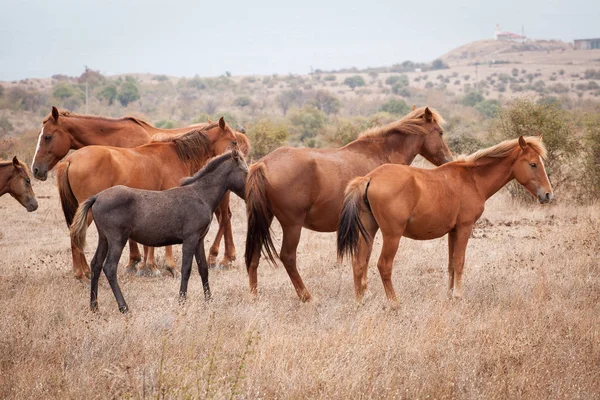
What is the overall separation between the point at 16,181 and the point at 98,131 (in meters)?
1.45

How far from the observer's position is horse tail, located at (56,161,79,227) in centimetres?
860

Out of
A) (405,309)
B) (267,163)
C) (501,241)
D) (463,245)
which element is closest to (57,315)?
(267,163)

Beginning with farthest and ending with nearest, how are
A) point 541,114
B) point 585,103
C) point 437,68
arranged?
point 437,68 → point 585,103 → point 541,114

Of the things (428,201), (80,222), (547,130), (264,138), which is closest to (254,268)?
(80,222)

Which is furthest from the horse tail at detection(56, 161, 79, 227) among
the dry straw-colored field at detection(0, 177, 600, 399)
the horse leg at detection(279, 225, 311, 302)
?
the horse leg at detection(279, 225, 311, 302)

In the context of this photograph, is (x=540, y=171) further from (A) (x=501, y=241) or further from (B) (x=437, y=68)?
(B) (x=437, y=68)

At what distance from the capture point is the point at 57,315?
6594 millimetres

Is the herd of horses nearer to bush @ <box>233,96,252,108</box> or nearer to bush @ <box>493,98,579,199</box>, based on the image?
bush @ <box>493,98,579,199</box>

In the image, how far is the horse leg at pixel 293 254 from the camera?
7.57 m

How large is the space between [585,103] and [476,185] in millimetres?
46265

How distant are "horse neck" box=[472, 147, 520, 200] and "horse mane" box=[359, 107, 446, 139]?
1155mm

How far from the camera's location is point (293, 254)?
7.60 meters

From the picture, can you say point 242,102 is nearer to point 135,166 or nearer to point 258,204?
point 135,166

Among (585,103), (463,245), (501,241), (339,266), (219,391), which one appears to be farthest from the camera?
(585,103)
